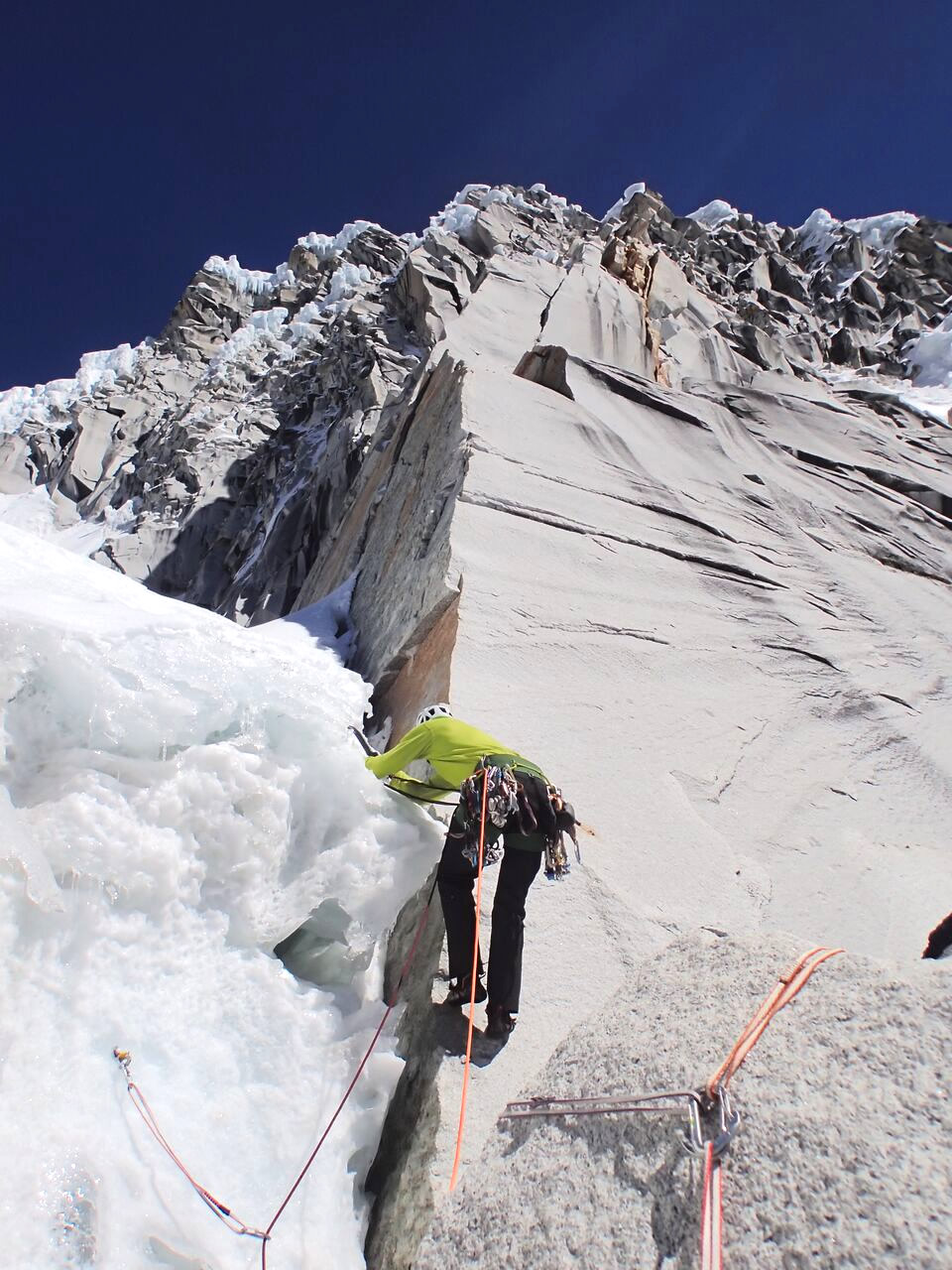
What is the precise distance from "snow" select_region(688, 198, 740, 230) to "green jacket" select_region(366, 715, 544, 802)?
141ft

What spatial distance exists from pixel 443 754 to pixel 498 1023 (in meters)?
0.95

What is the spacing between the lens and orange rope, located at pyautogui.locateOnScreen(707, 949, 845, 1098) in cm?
162

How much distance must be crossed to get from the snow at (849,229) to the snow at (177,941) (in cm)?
4172

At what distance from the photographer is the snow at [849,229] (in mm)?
36188

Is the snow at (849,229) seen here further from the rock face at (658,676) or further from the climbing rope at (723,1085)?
the climbing rope at (723,1085)

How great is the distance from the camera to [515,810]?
8.41 feet

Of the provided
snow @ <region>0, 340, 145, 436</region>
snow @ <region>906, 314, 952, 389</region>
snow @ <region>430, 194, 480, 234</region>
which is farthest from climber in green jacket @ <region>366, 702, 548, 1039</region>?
snow @ <region>0, 340, 145, 436</region>

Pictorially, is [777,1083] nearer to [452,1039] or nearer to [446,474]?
[452,1039]

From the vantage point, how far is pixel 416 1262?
5.76ft

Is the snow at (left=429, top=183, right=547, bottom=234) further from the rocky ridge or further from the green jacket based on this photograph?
the green jacket

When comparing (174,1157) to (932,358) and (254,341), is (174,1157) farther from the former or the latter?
(254,341)

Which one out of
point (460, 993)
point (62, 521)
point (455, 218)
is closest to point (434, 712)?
point (460, 993)

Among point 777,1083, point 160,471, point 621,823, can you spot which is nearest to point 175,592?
point 160,471

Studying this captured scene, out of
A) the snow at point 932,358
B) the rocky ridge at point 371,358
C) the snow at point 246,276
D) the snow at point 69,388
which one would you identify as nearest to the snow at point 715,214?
the rocky ridge at point 371,358
